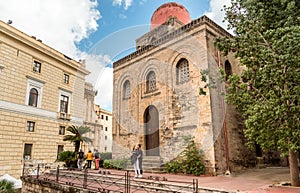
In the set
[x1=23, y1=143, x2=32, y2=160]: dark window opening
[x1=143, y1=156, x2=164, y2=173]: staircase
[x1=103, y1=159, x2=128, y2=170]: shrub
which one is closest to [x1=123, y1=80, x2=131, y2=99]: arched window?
[x1=103, y1=159, x2=128, y2=170]: shrub

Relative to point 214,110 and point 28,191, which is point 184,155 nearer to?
point 214,110

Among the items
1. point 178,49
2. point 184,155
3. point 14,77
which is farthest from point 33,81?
point 184,155

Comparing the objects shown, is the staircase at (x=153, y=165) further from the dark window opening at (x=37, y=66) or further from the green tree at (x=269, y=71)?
the dark window opening at (x=37, y=66)

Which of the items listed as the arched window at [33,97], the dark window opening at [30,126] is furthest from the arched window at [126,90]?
the dark window opening at [30,126]

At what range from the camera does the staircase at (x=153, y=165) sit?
11.7 metres

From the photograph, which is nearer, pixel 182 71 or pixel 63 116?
pixel 182 71

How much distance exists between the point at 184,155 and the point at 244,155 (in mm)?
3885

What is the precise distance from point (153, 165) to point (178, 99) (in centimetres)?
422

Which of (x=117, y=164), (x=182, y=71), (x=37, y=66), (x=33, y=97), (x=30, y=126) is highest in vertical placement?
(x=37, y=66)

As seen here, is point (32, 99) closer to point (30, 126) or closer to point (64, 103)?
point (30, 126)

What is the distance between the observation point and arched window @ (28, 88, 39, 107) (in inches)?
686

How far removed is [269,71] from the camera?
6727 millimetres

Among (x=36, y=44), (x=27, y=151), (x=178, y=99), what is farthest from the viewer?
(x=36, y=44)

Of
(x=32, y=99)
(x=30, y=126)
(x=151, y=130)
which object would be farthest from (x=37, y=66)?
(x=151, y=130)
